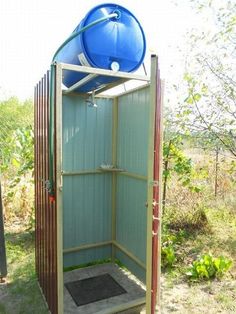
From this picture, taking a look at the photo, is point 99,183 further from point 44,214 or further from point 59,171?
point 59,171

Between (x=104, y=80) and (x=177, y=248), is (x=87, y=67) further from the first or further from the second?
(x=177, y=248)

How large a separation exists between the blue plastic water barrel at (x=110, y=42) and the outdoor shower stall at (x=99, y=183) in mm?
127

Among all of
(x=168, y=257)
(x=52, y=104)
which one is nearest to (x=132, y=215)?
(x=168, y=257)

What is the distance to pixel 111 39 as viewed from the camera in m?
2.23

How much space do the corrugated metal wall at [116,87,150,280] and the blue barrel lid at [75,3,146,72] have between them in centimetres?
51

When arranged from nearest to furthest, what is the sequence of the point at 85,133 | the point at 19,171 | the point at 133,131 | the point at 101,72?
the point at 101,72, the point at 133,131, the point at 85,133, the point at 19,171

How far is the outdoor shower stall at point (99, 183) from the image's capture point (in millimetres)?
2203

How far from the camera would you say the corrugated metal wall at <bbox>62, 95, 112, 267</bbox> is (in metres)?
3.22

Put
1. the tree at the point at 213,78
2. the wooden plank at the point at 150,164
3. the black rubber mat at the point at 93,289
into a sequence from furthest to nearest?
1. the tree at the point at 213,78
2. the black rubber mat at the point at 93,289
3. the wooden plank at the point at 150,164

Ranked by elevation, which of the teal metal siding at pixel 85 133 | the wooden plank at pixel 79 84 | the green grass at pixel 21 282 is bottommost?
the green grass at pixel 21 282

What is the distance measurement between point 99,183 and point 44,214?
103cm

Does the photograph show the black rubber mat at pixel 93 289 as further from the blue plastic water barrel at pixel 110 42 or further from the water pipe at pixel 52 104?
the blue plastic water barrel at pixel 110 42

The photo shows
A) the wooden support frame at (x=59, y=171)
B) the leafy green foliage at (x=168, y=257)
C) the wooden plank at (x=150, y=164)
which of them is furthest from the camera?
the leafy green foliage at (x=168, y=257)

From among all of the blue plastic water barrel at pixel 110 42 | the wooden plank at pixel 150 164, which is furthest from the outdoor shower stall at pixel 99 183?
the blue plastic water barrel at pixel 110 42
